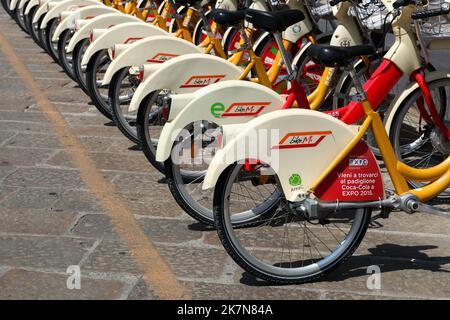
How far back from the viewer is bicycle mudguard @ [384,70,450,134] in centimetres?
541

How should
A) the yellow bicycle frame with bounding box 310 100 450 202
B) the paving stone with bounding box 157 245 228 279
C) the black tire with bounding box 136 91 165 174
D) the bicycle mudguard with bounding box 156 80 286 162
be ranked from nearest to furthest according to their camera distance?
1. the yellow bicycle frame with bounding box 310 100 450 202
2. the paving stone with bounding box 157 245 228 279
3. the bicycle mudguard with bounding box 156 80 286 162
4. the black tire with bounding box 136 91 165 174

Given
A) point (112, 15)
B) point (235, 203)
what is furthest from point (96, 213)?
point (112, 15)

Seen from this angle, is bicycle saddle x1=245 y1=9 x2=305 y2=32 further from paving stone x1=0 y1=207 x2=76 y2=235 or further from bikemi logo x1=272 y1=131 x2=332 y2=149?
paving stone x1=0 y1=207 x2=76 y2=235

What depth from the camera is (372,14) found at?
19.2 feet

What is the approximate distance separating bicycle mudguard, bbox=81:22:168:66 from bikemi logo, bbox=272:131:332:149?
2834 mm

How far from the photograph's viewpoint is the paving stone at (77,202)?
5.40 m

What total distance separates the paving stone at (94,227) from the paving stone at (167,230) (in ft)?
0.61

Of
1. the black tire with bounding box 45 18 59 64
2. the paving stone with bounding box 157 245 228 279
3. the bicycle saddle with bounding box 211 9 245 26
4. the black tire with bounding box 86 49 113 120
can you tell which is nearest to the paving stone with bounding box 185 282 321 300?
the paving stone with bounding box 157 245 228 279

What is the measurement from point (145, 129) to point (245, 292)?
5.68 feet

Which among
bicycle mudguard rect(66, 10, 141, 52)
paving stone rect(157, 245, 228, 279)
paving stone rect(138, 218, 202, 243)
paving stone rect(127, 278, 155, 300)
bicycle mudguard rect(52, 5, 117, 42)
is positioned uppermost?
bicycle mudguard rect(66, 10, 141, 52)

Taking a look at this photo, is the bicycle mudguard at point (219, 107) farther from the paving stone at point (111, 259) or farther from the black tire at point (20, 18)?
the black tire at point (20, 18)

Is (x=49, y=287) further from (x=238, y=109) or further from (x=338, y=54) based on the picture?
(x=338, y=54)

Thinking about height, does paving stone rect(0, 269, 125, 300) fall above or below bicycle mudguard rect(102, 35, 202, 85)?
below

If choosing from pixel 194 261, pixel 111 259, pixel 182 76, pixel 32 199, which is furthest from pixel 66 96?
pixel 194 261
